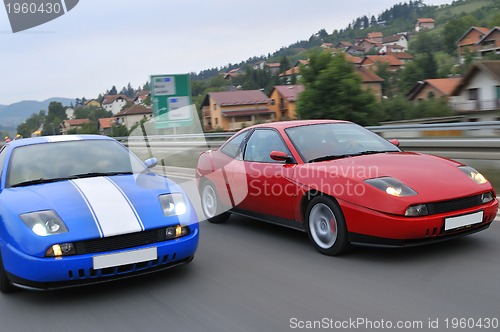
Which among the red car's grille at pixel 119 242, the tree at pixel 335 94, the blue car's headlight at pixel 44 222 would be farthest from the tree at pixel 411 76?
the blue car's headlight at pixel 44 222

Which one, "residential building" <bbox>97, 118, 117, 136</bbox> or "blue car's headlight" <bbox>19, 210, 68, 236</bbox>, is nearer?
"blue car's headlight" <bbox>19, 210, 68, 236</bbox>

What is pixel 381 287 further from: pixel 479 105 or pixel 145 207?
pixel 479 105

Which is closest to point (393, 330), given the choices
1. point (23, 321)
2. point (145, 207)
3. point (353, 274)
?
point (353, 274)

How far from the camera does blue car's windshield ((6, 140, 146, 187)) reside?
197 inches

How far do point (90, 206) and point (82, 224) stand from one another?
24cm

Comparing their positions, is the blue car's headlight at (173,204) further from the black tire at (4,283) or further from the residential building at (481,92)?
the residential building at (481,92)

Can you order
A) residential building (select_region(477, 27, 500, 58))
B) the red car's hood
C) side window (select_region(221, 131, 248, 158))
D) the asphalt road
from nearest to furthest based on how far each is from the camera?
the asphalt road → the red car's hood → side window (select_region(221, 131, 248, 158)) → residential building (select_region(477, 27, 500, 58))

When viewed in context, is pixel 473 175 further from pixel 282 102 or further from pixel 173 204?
pixel 282 102

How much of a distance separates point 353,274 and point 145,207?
6.13 ft

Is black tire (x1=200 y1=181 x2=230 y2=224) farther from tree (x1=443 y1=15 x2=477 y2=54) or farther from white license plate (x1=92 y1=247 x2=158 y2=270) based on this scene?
tree (x1=443 y1=15 x2=477 y2=54)

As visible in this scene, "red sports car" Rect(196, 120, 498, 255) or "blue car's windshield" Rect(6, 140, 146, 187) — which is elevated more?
"blue car's windshield" Rect(6, 140, 146, 187)

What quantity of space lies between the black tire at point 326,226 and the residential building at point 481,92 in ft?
154

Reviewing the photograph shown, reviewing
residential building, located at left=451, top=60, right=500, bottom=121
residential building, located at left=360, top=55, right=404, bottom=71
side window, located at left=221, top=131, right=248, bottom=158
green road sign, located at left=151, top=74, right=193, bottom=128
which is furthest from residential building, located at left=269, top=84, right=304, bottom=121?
side window, located at left=221, top=131, right=248, bottom=158

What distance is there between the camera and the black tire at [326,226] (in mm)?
4871
